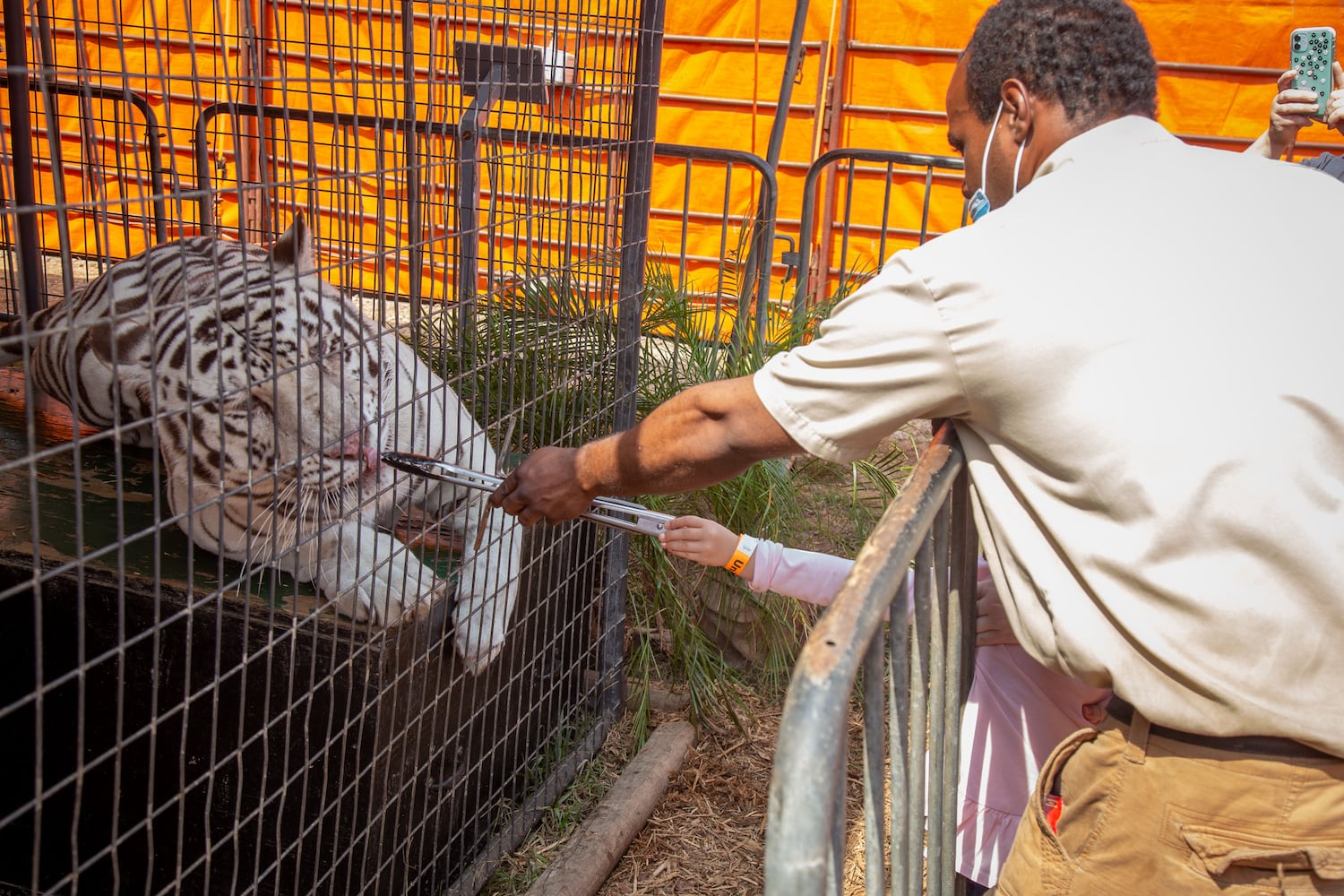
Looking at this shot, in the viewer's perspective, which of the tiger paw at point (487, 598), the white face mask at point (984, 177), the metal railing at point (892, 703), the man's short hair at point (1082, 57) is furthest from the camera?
the tiger paw at point (487, 598)

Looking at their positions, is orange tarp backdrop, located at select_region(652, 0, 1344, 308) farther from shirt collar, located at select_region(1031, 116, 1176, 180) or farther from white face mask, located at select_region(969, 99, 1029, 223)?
shirt collar, located at select_region(1031, 116, 1176, 180)

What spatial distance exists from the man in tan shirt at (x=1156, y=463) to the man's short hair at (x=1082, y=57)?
0.16 meters

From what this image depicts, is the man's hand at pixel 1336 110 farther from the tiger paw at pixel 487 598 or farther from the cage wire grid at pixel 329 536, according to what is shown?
the tiger paw at pixel 487 598

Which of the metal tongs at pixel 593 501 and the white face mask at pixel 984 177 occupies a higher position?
the white face mask at pixel 984 177

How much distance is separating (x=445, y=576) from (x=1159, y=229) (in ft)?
6.29

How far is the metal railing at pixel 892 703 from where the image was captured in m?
0.92

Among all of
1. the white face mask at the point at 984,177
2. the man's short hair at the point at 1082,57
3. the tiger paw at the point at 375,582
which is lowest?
the tiger paw at the point at 375,582

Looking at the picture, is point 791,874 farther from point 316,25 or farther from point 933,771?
point 316,25

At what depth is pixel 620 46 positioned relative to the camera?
129 inches

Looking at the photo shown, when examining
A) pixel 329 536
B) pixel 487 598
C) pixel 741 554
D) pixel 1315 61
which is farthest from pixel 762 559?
pixel 1315 61

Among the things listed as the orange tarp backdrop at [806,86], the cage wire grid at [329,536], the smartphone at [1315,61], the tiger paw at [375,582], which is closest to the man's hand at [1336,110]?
the smartphone at [1315,61]

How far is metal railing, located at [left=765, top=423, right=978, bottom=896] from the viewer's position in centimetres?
92

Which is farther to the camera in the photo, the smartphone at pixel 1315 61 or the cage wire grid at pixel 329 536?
the smartphone at pixel 1315 61

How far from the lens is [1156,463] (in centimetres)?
145
